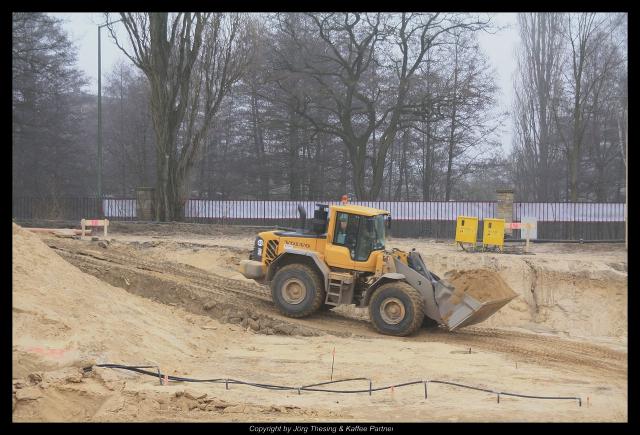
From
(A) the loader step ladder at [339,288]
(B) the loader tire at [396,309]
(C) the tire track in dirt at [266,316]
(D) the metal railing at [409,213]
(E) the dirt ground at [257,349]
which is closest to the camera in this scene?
(E) the dirt ground at [257,349]

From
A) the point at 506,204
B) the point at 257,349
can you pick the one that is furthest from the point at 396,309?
the point at 506,204

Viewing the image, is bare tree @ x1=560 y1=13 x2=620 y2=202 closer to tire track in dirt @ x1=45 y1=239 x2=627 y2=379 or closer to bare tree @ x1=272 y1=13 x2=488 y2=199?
bare tree @ x1=272 y1=13 x2=488 y2=199

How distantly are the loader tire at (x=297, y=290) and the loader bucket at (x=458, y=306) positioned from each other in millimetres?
2647

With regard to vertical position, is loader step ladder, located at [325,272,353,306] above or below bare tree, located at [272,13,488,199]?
below

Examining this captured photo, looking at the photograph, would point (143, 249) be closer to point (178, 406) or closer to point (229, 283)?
point (229, 283)

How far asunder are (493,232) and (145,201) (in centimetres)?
1656

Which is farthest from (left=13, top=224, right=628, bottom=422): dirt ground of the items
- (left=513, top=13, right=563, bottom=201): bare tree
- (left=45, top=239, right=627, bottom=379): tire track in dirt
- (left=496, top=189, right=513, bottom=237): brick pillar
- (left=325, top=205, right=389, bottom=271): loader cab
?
(left=513, top=13, right=563, bottom=201): bare tree

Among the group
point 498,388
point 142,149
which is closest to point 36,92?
point 142,149

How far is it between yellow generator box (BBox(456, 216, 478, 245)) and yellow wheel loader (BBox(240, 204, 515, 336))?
28.7 ft

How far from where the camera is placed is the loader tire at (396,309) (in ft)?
43.4

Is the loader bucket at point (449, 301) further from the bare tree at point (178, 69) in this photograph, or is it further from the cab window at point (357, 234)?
the bare tree at point (178, 69)

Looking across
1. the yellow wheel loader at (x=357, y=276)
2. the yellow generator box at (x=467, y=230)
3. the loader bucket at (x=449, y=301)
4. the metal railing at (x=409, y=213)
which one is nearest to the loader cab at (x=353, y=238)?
the yellow wheel loader at (x=357, y=276)

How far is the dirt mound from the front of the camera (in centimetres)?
1353

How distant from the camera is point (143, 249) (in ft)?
67.6
